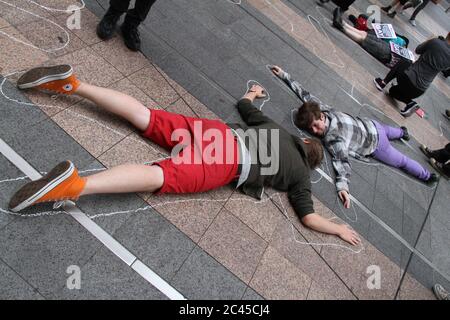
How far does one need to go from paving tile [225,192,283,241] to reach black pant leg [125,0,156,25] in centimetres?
199

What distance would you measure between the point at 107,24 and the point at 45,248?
2.29 meters

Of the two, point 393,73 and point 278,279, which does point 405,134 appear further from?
point 278,279

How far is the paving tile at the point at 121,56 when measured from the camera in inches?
128

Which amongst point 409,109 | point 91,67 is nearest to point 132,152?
point 91,67

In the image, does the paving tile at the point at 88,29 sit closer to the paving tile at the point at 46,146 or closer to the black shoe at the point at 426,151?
the paving tile at the point at 46,146

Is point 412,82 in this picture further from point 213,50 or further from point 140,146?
point 140,146

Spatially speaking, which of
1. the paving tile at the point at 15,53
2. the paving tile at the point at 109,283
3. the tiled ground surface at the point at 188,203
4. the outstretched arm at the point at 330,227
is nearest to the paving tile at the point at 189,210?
the tiled ground surface at the point at 188,203

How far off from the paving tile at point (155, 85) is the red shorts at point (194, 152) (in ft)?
1.89

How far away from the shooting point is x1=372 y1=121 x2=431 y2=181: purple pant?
443 centimetres

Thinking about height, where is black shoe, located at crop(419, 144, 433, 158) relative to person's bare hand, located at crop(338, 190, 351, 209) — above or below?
above

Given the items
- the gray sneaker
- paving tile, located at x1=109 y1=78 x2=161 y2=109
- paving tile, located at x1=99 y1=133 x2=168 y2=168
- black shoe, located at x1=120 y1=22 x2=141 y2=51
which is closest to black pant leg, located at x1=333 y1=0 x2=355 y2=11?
black shoe, located at x1=120 y1=22 x2=141 y2=51

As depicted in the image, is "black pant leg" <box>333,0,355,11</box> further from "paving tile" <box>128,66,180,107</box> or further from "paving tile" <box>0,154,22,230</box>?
"paving tile" <box>0,154,22,230</box>

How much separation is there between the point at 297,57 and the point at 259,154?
10.0 ft
